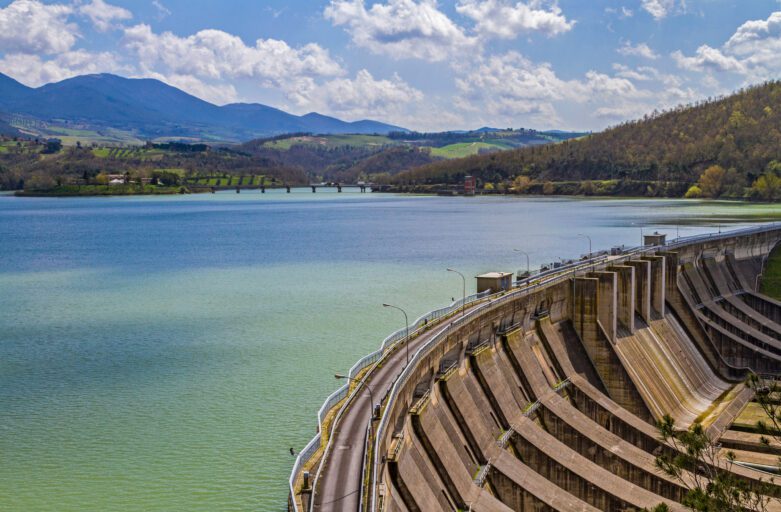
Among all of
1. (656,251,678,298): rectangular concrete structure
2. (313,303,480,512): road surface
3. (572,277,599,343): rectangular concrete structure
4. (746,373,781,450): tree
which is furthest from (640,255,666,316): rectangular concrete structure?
(746,373,781,450): tree

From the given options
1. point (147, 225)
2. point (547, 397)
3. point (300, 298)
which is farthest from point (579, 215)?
point (547, 397)

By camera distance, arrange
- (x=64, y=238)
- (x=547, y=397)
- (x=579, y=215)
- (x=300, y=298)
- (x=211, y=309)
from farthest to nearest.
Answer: (x=579, y=215) < (x=64, y=238) < (x=300, y=298) < (x=211, y=309) < (x=547, y=397)

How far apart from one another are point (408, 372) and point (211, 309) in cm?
4494

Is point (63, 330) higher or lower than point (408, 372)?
lower

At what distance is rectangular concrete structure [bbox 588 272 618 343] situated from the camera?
50.3 metres

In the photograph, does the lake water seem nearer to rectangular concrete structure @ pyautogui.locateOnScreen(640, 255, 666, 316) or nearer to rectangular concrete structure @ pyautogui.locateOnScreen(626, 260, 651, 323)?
rectangular concrete structure @ pyautogui.locateOnScreen(626, 260, 651, 323)

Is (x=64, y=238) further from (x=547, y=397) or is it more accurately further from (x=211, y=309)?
(x=547, y=397)

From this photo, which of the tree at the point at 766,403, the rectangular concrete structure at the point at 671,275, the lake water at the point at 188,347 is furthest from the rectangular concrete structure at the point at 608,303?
the tree at the point at 766,403

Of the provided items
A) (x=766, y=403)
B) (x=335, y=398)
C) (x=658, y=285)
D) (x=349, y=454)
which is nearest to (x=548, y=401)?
(x=335, y=398)

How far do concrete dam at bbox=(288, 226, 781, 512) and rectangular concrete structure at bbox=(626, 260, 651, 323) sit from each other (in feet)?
0.25

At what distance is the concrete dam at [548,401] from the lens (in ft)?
91.9

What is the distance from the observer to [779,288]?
80.9m

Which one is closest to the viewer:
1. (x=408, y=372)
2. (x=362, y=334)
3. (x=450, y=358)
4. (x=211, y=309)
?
(x=408, y=372)

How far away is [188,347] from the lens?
58.1m
